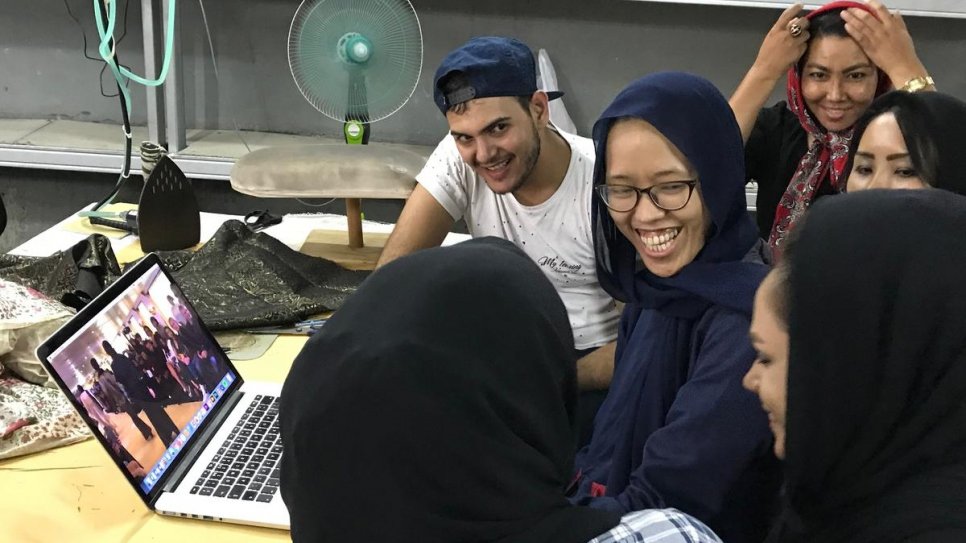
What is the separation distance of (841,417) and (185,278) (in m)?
1.34

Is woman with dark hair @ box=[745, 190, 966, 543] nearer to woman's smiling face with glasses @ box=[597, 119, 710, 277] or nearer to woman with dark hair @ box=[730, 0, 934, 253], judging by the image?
woman's smiling face with glasses @ box=[597, 119, 710, 277]

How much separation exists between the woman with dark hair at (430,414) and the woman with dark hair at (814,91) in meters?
1.19

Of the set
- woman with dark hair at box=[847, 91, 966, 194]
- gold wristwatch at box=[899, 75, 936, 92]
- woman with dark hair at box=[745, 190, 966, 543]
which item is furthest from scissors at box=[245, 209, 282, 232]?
woman with dark hair at box=[745, 190, 966, 543]

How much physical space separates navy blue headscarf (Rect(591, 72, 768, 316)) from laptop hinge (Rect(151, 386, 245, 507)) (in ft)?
2.14

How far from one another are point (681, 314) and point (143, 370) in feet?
2.43

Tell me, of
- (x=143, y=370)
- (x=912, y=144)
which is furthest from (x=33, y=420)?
(x=912, y=144)

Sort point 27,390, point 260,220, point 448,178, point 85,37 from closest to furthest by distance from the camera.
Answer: point 27,390 < point 448,178 < point 260,220 < point 85,37

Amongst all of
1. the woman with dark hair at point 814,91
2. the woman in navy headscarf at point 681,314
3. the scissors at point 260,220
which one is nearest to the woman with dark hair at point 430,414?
the woman in navy headscarf at point 681,314

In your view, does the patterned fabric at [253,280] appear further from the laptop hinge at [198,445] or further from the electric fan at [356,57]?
the electric fan at [356,57]

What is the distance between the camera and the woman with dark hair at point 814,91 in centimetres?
176

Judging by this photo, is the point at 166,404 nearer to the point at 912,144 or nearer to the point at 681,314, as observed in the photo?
the point at 681,314

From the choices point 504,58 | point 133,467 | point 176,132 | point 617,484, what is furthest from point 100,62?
point 617,484

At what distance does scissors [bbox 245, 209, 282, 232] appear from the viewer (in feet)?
7.04

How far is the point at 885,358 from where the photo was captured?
73 cm
